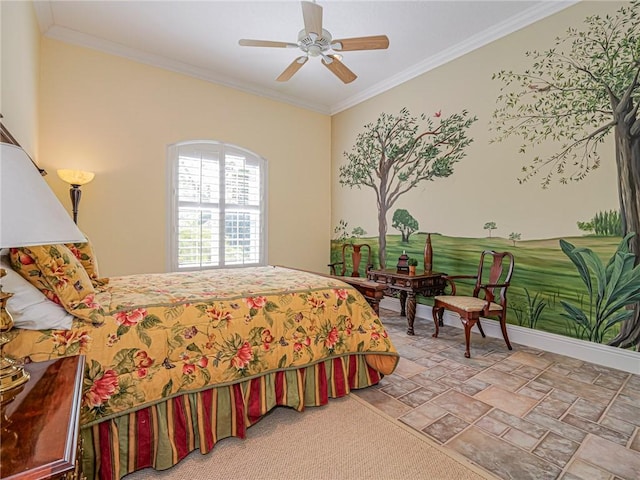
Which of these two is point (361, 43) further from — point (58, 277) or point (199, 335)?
point (58, 277)

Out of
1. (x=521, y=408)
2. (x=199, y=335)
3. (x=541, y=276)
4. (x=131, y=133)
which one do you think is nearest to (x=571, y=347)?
(x=541, y=276)

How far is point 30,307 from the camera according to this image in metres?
1.39

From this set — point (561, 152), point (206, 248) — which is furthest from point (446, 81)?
point (206, 248)

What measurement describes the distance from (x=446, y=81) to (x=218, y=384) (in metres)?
4.20

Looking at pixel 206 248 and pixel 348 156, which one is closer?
pixel 206 248

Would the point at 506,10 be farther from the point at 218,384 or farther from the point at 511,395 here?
the point at 218,384

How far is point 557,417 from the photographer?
203 centimetres

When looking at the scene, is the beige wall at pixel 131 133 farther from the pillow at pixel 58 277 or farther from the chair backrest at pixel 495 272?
the chair backrest at pixel 495 272

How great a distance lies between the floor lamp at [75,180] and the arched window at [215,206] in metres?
0.98

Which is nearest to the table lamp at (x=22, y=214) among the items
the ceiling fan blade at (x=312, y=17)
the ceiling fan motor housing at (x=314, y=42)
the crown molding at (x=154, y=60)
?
the ceiling fan blade at (x=312, y=17)

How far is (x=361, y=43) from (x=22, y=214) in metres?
2.71

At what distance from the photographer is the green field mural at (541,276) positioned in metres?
2.92

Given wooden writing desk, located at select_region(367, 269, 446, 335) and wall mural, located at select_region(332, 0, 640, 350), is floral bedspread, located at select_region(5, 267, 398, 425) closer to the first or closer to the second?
wooden writing desk, located at select_region(367, 269, 446, 335)

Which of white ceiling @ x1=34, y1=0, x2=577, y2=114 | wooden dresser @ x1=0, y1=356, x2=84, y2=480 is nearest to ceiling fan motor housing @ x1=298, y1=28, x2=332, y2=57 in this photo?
A: white ceiling @ x1=34, y1=0, x2=577, y2=114
